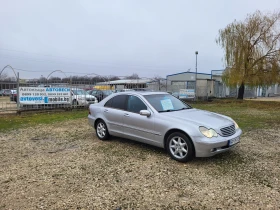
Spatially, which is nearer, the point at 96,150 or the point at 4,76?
the point at 96,150

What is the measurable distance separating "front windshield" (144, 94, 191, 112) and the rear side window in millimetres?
685

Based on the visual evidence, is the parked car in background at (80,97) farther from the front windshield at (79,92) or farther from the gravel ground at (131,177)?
the gravel ground at (131,177)

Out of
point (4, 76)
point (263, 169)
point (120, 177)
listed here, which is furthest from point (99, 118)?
point (4, 76)

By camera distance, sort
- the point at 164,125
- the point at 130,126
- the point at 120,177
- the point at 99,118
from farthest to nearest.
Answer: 1. the point at 99,118
2. the point at 130,126
3. the point at 164,125
4. the point at 120,177

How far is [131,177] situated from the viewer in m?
4.23

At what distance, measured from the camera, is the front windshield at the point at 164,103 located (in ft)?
18.6

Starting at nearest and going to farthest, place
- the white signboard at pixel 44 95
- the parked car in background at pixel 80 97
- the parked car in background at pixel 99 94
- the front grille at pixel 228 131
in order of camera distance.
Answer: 1. the front grille at pixel 228 131
2. the white signboard at pixel 44 95
3. the parked car in background at pixel 80 97
4. the parked car in background at pixel 99 94

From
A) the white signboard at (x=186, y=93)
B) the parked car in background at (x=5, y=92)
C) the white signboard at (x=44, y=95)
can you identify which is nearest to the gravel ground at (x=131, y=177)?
the white signboard at (x=44, y=95)

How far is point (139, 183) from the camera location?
3.99 meters

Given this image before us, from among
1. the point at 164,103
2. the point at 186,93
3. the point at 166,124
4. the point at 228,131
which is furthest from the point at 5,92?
the point at 186,93

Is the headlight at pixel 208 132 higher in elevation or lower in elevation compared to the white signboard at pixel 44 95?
lower

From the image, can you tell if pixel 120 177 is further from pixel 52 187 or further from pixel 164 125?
pixel 164 125

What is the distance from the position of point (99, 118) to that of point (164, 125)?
93.3 inches

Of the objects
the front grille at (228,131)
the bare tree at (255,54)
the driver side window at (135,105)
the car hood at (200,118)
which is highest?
the bare tree at (255,54)
